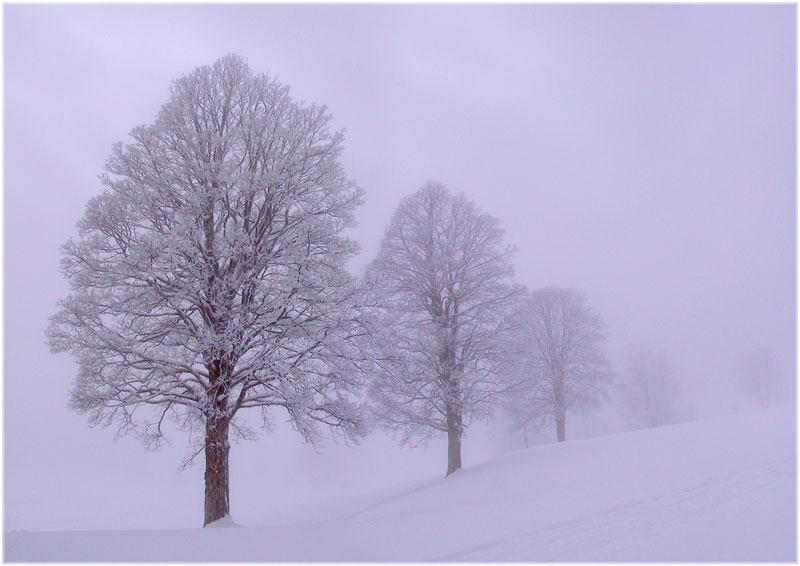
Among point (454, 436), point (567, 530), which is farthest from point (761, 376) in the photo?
point (567, 530)

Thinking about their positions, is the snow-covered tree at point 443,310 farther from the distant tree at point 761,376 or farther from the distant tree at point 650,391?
the distant tree at point 761,376

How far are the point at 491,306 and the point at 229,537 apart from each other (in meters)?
12.0

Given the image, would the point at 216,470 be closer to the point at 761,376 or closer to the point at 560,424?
the point at 560,424

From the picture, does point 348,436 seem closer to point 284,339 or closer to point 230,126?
point 284,339

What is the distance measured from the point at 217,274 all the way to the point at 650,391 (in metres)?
50.9

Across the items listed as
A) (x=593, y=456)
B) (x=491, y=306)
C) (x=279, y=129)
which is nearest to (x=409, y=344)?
→ (x=491, y=306)

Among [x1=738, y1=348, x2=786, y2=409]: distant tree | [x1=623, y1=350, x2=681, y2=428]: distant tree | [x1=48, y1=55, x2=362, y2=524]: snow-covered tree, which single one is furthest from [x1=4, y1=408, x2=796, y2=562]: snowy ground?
[x1=738, y1=348, x2=786, y2=409]: distant tree

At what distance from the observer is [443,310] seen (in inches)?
696

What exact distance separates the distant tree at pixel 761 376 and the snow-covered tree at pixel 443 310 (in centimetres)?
5229

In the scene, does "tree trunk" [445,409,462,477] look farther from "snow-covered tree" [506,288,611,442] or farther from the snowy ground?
"snow-covered tree" [506,288,611,442]

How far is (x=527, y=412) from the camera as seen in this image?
88.6 ft

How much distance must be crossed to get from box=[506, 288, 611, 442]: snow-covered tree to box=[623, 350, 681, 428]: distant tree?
68.6ft

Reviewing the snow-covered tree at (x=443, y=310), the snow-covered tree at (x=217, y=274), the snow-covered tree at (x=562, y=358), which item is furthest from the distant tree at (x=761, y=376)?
the snow-covered tree at (x=217, y=274)

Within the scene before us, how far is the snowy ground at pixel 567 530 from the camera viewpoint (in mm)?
5875
